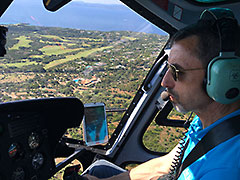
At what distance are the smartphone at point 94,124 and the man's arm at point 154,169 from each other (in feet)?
2.01

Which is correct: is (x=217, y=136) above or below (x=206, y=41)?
below

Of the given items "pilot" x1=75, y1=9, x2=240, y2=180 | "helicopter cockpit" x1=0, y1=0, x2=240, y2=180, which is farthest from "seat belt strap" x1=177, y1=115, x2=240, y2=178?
"helicopter cockpit" x1=0, y1=0, x2=240, y2=180

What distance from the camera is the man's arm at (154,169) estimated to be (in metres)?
1.62

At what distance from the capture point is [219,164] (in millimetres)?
883

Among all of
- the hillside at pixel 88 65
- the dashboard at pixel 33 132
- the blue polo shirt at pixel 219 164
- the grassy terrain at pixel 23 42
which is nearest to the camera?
the blue polo shirt at pixel 219 164

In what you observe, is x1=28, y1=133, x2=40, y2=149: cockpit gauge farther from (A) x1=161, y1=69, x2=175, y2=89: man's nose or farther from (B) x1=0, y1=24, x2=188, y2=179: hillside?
(A) x1=161, y1=69, x2=175, y2=89: man's nose

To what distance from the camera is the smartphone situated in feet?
7.19

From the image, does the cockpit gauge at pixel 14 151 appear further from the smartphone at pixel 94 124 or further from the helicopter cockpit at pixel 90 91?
the smartphone at pixel 94 124

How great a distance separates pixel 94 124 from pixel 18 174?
33.1 inches

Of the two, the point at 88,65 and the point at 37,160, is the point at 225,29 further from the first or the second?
the point at 88,65

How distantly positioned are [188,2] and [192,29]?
2.69 feet

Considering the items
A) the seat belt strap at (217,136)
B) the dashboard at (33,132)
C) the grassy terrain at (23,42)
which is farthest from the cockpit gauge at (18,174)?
the seat belt strap at (217,136)

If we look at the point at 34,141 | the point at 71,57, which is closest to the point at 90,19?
the point at 71,57

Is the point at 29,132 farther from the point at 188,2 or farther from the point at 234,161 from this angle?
the point at 188,2
